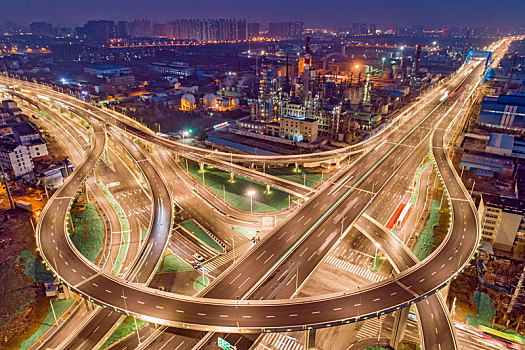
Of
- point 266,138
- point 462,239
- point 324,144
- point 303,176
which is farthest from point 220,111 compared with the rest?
point 462,239

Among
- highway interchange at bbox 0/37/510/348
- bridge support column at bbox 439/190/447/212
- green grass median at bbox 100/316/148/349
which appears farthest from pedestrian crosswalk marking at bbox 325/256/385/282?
green grass median at bbox 100/316/148/349

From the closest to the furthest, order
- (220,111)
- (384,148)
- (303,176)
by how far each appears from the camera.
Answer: (303,176) → (384,148) → (220,111)

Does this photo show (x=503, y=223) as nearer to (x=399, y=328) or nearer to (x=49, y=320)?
(x=399, y=328)

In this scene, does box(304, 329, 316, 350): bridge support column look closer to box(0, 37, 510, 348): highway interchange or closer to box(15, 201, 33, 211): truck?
box(0, 37, 510, 348): highway interchange

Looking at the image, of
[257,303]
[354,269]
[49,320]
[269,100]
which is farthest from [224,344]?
[269,100]

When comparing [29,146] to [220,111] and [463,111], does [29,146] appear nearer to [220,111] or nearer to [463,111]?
[220,111]
